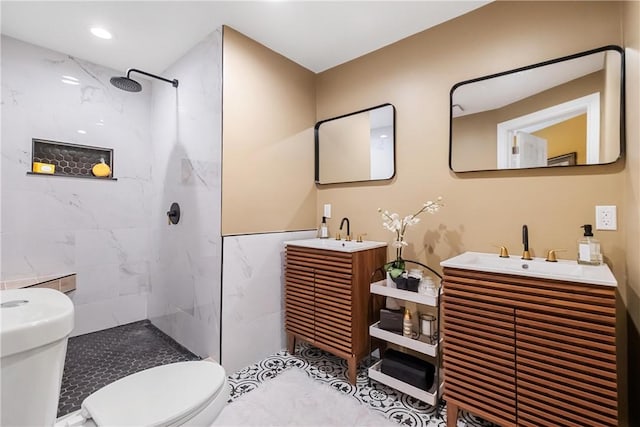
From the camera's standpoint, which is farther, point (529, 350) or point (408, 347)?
point (408, 347)

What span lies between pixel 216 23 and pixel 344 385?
8.65 feet

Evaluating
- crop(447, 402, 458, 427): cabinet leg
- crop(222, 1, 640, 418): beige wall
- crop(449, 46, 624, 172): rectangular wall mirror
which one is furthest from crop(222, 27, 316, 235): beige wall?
crop(447, 402, 458, 427): cabinet leg

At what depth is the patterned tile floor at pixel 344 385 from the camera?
1.64 m

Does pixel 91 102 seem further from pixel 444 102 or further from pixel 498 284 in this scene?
pixel 498 284

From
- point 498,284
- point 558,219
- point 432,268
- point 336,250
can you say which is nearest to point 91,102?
point 336,250

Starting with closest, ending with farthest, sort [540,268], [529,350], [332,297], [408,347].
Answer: [529,350], [540,268], [408,347], [332,297]

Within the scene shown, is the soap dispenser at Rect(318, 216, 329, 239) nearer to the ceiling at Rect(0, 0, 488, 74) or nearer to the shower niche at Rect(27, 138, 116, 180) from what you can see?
the ceiling at Rect(0, 0, 488, 74)

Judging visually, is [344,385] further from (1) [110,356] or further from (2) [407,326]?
(1) [110,356]

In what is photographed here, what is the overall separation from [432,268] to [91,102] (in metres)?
3.23

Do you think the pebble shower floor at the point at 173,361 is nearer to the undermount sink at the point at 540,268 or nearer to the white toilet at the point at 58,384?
the white toilet at the point at 58,384

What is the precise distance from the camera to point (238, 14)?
6.44 ft

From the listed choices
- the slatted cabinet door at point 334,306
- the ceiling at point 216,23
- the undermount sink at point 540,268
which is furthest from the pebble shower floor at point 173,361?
the ceiling at point 216,23

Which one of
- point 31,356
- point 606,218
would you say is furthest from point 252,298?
point 606,218

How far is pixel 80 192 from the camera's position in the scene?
2.57 metres
